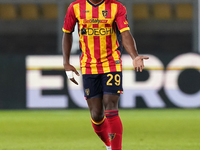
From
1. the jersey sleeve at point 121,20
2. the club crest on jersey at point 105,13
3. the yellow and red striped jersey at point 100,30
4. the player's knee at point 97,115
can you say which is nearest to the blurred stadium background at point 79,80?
the player's knee at point 97,115

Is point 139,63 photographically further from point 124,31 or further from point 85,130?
point 85,130

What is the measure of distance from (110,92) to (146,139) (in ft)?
5.67

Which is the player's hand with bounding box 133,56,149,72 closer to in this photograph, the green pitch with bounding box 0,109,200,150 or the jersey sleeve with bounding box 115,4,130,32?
the jersey sleeve with bounding box 115,4,130,32

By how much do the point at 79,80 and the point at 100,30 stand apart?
15.8 feet

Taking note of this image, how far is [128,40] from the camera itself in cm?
447

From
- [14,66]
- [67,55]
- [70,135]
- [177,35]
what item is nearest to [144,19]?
[177,35]

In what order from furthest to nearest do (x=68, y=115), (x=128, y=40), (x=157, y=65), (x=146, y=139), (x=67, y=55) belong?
(x=157, y=65) < (x=68, y=115) < (x=146, y=139) < (x=67, y=55) < (x=128, y=40)

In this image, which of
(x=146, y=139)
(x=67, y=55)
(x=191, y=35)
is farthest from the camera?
(x=191, y=35)

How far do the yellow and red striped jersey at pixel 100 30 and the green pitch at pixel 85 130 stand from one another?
1.20 meters

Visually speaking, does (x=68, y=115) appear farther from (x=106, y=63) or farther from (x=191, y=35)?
(x=106, y=63)

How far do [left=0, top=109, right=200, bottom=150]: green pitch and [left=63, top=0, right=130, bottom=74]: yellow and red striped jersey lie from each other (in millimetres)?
1204

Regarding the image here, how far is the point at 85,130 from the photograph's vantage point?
6949 millimetres

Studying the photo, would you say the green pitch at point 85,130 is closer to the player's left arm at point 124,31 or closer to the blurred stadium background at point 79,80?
the blurred stadium background at point 79,80

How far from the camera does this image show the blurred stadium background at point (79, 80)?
652 centimetres
